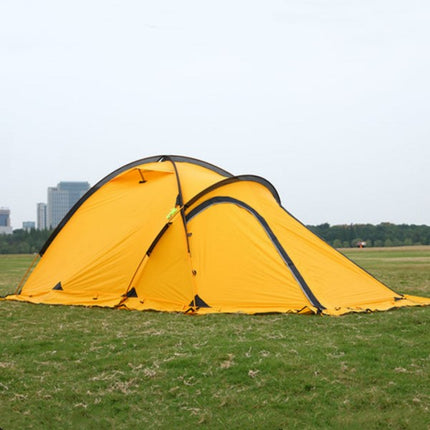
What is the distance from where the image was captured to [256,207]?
11.6 meters

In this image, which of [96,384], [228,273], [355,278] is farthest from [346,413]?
[355,278]

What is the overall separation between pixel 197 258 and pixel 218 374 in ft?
16.3

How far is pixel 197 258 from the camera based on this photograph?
1088 cm

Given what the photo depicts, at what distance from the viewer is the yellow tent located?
10484 millimetres

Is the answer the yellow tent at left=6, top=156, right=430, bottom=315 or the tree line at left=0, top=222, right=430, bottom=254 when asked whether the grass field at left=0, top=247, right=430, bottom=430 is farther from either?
the tree line at left=0, top=222, right=430, bottom=254

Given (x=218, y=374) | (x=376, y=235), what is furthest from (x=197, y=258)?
(x=376, y=235)

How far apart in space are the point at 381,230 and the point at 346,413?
60.1 m

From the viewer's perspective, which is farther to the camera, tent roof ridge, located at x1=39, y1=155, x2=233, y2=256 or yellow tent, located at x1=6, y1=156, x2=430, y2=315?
tent roof ridge, located at x1=39, y1=155, x2=233, y2=256

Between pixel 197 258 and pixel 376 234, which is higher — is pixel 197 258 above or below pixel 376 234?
below

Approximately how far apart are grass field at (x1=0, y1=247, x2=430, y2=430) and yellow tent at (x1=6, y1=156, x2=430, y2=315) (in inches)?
56.5

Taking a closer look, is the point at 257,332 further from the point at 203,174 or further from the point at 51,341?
the point at 203,174

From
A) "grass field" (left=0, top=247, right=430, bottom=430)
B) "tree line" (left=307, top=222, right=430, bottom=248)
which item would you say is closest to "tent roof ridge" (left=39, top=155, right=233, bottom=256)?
"grass field" (left=0, top=247, right=430, bottom=430)

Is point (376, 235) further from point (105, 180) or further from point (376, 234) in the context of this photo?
point (105, 180)

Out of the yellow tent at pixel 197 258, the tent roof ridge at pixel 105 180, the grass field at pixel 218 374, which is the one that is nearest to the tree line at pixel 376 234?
the tent roof ridge at pixel 105 180
